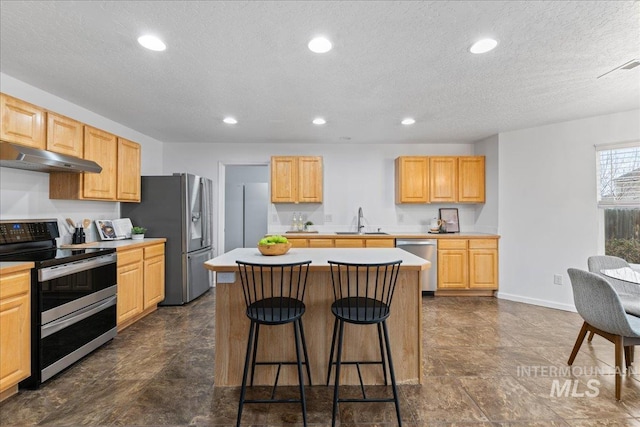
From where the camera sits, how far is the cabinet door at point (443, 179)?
196 inches

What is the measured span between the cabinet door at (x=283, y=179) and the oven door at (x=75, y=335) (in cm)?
263

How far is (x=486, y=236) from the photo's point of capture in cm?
462

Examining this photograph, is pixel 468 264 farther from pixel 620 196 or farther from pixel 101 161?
pixel 101 161

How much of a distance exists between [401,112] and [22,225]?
12.9ft

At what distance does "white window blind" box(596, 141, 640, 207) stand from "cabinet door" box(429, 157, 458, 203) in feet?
5.66

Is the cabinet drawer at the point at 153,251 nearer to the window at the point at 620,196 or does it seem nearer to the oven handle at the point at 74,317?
the oven handle at the point at 74,317

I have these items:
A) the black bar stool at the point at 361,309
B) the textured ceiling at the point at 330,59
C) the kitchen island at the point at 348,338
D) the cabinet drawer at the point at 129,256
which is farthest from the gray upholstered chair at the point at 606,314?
the cabinet drawer at the point at 129,256

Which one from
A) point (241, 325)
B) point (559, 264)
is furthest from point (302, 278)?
point (559, 264)

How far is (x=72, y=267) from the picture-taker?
2.45m

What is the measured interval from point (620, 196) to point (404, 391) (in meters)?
3.63

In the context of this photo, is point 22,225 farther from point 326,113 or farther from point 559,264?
point 559,264

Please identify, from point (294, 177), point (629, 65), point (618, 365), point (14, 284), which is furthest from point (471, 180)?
point (14, 284)

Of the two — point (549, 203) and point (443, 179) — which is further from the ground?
point (443, 179)

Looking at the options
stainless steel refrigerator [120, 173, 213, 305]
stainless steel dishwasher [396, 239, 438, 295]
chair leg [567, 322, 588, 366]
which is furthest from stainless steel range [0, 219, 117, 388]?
chair leg [567, 322, 588, 366]
